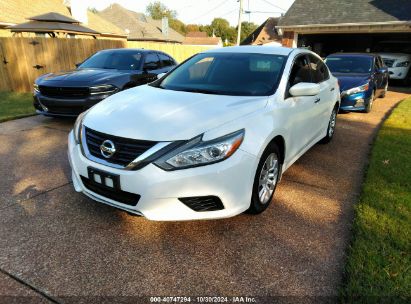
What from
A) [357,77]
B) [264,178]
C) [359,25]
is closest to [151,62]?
[357,77]

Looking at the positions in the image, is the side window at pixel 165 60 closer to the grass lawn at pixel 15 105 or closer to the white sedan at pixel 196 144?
the grass lawn at pixel 15 105

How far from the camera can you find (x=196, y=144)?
8.30 ft

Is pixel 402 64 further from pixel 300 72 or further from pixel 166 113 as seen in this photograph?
pixel 166 113

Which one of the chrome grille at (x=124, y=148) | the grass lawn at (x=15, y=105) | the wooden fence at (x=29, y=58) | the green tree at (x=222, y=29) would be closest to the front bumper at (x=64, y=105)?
the grass lawn at (x=15, y=105)

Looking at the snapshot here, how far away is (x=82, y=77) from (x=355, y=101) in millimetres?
6576

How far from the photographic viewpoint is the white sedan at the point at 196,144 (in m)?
2.50

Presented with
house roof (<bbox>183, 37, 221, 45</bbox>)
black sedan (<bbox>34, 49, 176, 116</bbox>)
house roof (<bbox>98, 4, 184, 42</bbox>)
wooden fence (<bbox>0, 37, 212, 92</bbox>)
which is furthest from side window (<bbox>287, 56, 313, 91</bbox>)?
house roof (<bbox>183, 37, 221, 45</bbox>)

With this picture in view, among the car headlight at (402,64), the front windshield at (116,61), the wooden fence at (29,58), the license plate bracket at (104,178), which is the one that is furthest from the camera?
the car headlight at (402,64)

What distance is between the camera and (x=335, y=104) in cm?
557

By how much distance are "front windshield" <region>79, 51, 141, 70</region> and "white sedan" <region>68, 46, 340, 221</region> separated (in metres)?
3.99

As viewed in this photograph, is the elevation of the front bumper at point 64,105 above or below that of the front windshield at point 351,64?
below

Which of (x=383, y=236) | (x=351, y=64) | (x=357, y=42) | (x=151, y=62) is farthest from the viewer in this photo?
(x=357, y=42)

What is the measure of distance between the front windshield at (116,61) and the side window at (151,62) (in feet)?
0.66

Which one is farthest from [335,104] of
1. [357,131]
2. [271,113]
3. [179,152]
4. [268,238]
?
[179,152]
